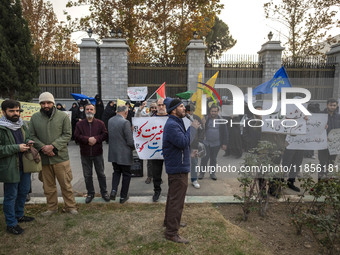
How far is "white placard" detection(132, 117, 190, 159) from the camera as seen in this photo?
5.18 meters

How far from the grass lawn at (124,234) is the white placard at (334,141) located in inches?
100

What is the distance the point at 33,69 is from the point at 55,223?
12.3 m

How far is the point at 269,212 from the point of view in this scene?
14.1 ft

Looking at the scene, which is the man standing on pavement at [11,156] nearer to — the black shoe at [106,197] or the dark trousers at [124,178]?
the black shoe at [106,197]

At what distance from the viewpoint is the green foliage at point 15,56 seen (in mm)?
12914

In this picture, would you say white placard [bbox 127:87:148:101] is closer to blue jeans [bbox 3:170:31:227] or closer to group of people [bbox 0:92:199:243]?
group of people [bbox 0:92:199:243]

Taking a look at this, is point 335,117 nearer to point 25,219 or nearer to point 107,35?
point 25,219

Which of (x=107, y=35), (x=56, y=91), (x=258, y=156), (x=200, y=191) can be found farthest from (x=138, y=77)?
(x=258, y=156)

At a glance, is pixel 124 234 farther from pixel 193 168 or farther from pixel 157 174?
pixel 193 168

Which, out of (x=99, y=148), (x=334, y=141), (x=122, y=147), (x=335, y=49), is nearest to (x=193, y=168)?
(x=122, y=147)

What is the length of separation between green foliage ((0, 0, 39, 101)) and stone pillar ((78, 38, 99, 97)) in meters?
2.96

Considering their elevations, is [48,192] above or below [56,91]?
below

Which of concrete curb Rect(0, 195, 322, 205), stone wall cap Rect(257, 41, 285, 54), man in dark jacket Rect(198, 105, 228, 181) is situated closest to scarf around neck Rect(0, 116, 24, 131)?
concrete curb Rect(0, 195, 322, 205)

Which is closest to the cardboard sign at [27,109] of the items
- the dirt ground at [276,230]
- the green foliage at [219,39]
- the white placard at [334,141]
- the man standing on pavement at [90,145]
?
the man standing on pavement at [90,145]
